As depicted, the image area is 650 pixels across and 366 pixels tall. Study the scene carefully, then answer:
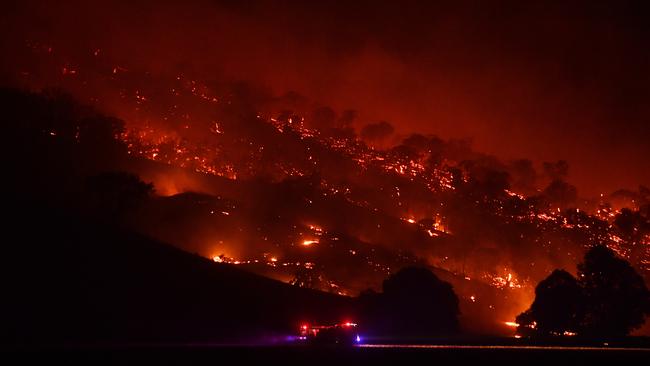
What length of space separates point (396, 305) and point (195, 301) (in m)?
22.5

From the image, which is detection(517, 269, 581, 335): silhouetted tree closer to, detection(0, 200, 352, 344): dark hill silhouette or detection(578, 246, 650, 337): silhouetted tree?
detection(578, 246, 650, 337): silhouetted tree

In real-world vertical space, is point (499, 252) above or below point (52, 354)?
above

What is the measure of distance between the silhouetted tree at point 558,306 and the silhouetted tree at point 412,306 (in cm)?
980

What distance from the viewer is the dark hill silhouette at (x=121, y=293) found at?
1540 inches

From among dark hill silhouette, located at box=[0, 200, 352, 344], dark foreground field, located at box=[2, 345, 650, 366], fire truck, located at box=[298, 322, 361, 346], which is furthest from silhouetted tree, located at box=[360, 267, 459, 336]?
dark foreground field, located at box=[2, 345, 650, 366]

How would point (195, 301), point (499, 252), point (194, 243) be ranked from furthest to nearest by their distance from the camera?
point (499, 252) → point (194, 243) → point (195, 301)

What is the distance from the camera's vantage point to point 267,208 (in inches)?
5664

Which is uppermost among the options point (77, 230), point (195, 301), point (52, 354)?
point (77, 230)

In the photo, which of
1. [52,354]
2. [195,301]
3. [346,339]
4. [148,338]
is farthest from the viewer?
[195,301]

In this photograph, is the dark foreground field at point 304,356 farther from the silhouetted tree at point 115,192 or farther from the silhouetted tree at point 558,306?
the silhouetted tree at point 115,192

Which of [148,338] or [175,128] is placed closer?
[148,338]

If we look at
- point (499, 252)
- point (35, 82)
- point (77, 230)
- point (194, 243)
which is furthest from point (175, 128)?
point (77, 230)

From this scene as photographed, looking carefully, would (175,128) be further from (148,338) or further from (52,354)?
(52,354)

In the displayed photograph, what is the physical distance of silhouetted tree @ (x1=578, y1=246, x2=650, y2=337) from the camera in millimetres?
63969
